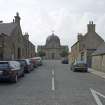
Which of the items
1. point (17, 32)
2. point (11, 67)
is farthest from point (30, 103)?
point (17, 32)

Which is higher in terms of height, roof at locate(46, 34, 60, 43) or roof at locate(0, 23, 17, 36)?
roof at locate(46, 34, 60, 43)

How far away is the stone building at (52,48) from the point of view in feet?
395

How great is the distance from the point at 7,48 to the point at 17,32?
30.7ft

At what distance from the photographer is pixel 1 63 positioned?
16641mm

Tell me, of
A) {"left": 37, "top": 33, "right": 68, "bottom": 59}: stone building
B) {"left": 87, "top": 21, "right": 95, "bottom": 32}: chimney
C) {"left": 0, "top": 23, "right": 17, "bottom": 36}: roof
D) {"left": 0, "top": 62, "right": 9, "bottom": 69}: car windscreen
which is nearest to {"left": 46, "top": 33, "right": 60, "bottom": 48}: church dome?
{"left": 37, "top": 33, "right": 68, "bottom": 59}: stone building

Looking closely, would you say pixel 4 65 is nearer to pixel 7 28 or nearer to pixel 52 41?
pixel 7 28

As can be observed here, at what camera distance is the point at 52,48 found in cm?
12044

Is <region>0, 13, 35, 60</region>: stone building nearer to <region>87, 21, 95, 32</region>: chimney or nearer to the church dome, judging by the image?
<region>87, 21, 95, 32</region>: chimney

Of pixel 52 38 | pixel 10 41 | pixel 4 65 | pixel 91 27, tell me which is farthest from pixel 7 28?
pixel 52 38

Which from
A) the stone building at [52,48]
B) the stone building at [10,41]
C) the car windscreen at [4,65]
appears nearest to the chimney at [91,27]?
the stone building at [10,41]

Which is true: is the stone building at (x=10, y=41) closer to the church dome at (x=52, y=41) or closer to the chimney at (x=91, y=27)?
the chimney at (x=91, y=27)

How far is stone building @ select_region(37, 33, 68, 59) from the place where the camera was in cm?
12044

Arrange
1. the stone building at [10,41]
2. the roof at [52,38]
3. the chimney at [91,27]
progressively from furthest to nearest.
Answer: the roof at [52,38] → the chimney at [91,27] → the stone building at [10,41]

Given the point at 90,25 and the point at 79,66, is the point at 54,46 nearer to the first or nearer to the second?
the point at 90,25
